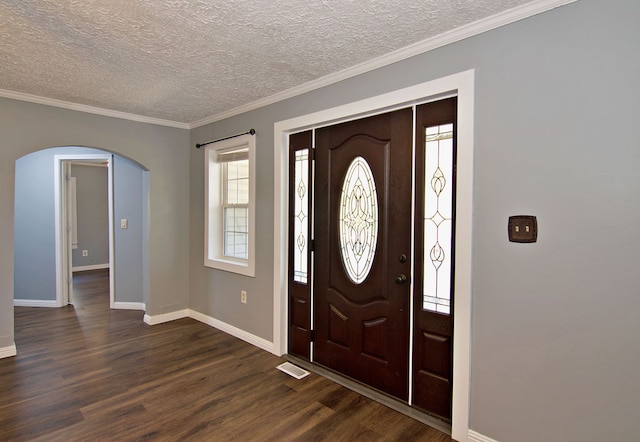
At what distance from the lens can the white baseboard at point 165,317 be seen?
4.09m

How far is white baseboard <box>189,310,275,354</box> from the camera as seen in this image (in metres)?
3.38

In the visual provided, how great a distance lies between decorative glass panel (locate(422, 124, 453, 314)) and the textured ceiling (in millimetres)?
650

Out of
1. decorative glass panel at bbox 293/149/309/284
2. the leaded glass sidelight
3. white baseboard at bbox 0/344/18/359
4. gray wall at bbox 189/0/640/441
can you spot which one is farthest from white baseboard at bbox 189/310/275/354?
gray wall at bbox 189/0/640/441

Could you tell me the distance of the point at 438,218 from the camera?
2221 millimetres

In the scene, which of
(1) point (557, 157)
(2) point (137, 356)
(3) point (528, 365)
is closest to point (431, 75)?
(1) point (557, 157)

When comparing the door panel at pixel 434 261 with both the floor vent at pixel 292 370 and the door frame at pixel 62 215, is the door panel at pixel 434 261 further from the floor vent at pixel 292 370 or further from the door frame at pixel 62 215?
the door frame at pixel 62 215

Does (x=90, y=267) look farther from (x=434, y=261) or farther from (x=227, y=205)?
(x=434, y=261)

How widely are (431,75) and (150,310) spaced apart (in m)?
3.89

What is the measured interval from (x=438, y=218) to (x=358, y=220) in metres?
0.65

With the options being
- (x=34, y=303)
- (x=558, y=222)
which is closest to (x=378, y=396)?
(x=558, y=222)

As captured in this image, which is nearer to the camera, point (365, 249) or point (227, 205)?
point (365, 249)

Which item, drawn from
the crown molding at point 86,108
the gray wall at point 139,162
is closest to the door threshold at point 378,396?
the gray wall at point 139,162

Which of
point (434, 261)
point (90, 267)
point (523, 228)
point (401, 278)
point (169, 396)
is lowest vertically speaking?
point (169, 396)

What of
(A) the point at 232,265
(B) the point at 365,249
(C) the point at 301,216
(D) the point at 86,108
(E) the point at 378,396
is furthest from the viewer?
(A) the point at 232,265
